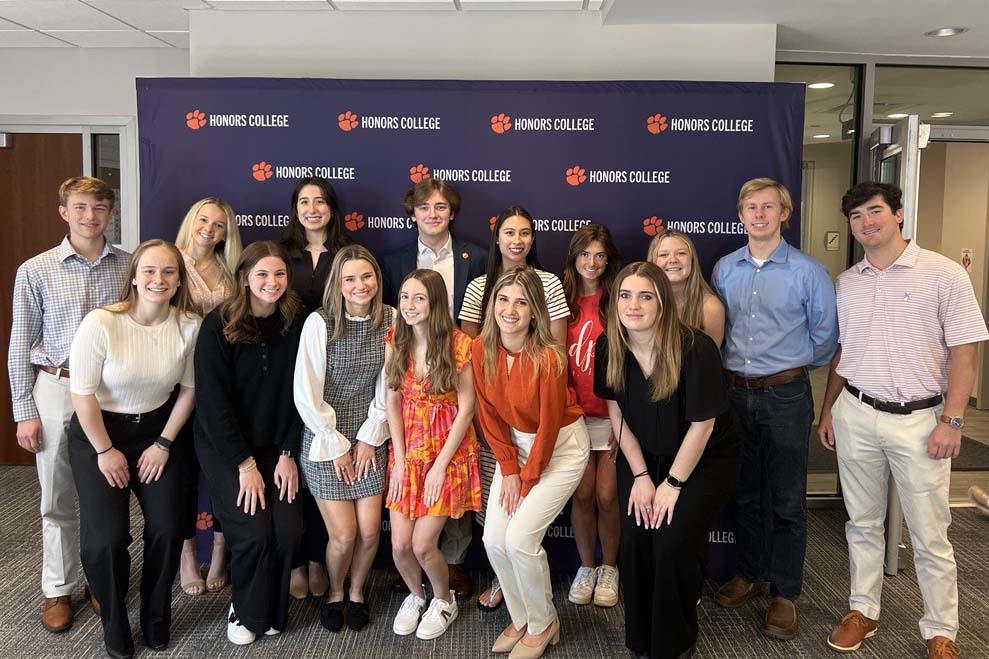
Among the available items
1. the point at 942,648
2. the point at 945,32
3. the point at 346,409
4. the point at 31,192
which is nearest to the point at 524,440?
the point at 346,409

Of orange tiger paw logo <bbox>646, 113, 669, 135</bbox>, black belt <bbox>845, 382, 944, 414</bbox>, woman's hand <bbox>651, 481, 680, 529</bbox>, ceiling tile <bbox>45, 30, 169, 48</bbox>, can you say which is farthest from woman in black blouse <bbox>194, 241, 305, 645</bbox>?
ceiling tile <bbox>45, 30, 169, 48</bbox>

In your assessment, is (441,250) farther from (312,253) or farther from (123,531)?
(123,531)

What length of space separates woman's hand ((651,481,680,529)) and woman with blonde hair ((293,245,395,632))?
43.1 inches

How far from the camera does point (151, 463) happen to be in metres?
2.74

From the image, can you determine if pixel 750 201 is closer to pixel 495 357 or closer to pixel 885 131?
pixel 885 131

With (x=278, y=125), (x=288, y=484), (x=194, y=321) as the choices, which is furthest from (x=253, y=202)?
(x=288, y=484)

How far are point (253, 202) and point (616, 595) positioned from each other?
256 centimetres

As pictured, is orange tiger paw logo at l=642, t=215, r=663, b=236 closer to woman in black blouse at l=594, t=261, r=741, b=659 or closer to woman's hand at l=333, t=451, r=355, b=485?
woman in black blouse at l=594, t=261, r=741, b=659

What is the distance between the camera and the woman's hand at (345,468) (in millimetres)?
2799

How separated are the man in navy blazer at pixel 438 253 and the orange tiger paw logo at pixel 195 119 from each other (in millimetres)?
1102

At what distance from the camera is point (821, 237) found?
4234 mm

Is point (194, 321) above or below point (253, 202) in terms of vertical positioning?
below

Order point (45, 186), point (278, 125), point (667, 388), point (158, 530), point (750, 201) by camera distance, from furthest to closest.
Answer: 1. point (45, 186)
2. point (278, 125)
3. point (750, 201)
4. point (158, 530)
5. point (667, 388)

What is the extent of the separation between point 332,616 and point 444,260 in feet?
5.33
